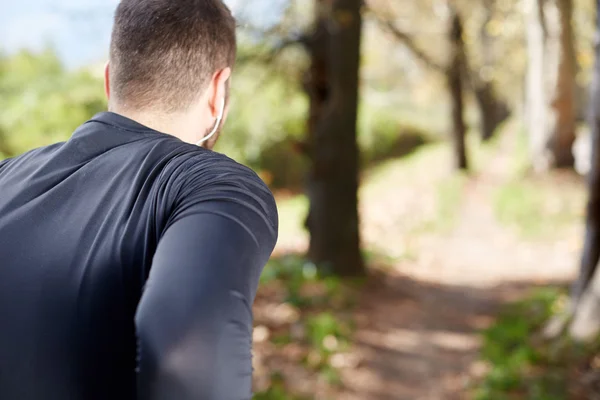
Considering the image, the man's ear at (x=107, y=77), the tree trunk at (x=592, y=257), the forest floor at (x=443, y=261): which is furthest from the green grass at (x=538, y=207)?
the man's ear at (x=107, y=77)

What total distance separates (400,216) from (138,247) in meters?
12.7

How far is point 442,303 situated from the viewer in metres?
8.05

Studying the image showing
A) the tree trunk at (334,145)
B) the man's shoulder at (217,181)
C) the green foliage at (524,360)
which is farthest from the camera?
the tree trunk at (334,145)

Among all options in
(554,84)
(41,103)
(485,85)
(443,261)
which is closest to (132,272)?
(443,261)

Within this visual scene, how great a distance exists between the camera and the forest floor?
5820mm

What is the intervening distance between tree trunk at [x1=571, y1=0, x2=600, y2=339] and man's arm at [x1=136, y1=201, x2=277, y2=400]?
500 centimetres

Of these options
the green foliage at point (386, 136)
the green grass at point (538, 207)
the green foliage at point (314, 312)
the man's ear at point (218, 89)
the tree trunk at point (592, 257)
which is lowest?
the green foliage at point (386, 136)

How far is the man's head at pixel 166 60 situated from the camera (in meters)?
1.41

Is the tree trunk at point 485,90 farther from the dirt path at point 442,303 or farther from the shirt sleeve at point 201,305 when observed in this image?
the shirt sleeve at point 201,305

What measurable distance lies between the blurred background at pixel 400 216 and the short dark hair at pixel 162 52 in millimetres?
3774

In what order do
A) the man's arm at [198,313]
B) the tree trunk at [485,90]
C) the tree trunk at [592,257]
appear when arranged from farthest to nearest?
the tree trunk at [485,90] → the tree trunk at [592,257] → the man's arm at [198,313]

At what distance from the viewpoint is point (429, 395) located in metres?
5.39

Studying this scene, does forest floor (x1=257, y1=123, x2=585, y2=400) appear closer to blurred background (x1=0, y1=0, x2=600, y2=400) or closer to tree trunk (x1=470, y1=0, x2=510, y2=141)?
blurred background (x1=0, y1=0, x2=600, y2=400)

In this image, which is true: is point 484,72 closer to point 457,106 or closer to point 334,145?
point 457,106
